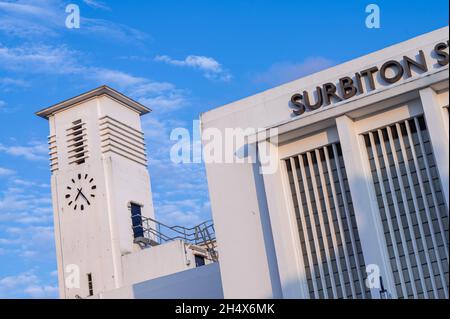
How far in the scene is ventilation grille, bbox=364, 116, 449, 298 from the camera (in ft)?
97.2

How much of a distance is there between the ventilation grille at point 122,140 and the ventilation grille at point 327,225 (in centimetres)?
1759

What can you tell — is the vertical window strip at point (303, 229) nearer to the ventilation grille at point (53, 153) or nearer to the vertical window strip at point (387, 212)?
the vertical window strip at point (387, 212)

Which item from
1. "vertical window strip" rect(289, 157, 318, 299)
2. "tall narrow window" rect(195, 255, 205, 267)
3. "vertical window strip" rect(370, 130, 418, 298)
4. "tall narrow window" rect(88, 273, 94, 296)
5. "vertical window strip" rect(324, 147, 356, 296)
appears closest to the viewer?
"vertical window strip" rect(370, 130, 418, 298)

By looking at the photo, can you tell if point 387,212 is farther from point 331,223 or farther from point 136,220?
point 136,220

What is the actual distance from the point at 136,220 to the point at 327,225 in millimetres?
19065

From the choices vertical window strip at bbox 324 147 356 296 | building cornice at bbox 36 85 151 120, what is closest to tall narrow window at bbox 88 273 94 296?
building cornice at bbox 36 85 151 120

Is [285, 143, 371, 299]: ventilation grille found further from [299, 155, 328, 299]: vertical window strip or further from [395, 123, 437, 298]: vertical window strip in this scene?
[395, 123, 437, 298]: vertical window strip

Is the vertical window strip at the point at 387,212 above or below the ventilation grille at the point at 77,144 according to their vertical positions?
below

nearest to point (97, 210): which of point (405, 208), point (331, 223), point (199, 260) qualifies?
point (199, 260)

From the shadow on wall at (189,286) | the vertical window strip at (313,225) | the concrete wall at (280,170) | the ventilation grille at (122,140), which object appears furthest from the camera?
the ventilation grille at (122,140)

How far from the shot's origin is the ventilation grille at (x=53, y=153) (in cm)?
4953

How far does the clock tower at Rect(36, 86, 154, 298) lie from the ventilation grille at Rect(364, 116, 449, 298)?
62.1 ft

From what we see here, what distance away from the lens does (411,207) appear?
30.3 meters

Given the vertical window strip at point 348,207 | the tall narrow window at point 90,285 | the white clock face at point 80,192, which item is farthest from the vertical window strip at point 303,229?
the white clock face at point 80,192
